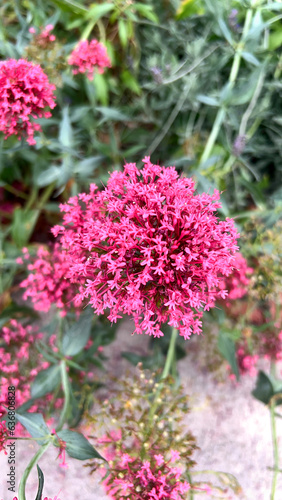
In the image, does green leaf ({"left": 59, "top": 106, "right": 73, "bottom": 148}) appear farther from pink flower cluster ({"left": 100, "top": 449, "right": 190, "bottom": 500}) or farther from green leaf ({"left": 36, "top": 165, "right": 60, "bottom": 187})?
pink flower cluster ({"left": 100, "top": 449, "right": 190, "bottom": 500})

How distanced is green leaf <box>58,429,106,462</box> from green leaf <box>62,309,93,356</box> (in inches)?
6.2

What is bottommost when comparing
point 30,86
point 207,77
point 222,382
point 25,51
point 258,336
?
point 222,382

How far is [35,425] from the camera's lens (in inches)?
27.4

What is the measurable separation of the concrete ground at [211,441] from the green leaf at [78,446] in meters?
0.23

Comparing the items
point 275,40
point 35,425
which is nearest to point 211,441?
point 35,425

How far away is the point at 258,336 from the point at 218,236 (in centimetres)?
56

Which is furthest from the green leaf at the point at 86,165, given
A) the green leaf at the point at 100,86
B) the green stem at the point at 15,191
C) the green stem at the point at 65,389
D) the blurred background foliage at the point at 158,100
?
the green stem at the point at 65,389

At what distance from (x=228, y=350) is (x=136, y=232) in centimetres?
46

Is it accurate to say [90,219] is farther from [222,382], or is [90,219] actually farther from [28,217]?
[222,382]

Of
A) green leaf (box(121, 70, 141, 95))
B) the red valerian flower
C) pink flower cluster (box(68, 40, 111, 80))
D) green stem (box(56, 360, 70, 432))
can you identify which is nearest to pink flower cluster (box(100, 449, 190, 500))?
the red valerian flower

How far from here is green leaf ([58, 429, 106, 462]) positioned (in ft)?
2.18

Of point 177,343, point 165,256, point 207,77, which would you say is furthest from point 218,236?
point 207,77

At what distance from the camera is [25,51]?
828 millimetres

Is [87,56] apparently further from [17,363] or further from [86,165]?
[17,363]
